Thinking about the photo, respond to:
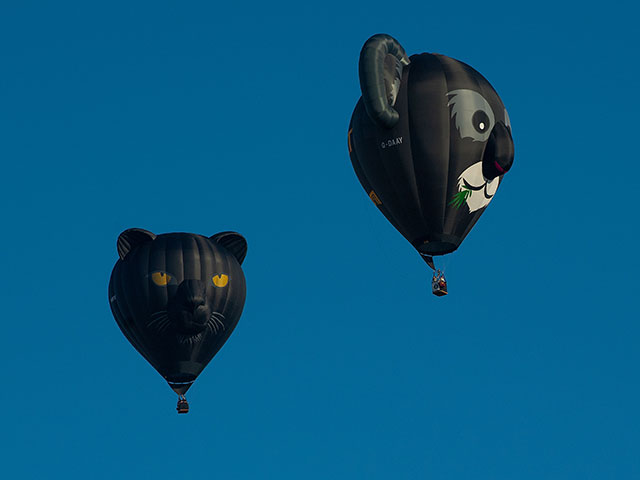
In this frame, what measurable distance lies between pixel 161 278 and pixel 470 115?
30.3 ft

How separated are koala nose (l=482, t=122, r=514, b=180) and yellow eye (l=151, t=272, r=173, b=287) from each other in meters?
8.79

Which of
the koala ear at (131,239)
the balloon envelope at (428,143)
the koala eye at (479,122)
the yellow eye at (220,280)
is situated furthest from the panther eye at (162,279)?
the koala eye at (479,122)

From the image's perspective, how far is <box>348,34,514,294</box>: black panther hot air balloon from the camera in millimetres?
A: 41250

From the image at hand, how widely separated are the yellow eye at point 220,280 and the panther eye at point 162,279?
1.10 m

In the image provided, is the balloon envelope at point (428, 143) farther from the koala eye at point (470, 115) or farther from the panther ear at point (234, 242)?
the panther ear at point (234, 242)

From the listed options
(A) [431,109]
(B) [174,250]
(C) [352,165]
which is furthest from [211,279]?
(A) [431,109]

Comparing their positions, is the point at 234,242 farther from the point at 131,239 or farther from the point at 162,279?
the point at 162,279

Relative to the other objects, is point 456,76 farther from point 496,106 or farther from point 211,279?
point 211,279

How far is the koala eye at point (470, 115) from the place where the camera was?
4134 centimetres

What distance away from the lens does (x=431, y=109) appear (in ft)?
136

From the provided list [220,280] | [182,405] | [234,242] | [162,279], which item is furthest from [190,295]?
[182,405]

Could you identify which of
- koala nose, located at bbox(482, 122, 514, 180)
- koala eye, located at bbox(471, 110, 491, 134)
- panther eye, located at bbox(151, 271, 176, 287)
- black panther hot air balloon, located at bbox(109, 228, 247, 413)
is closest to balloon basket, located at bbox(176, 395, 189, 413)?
black panther hot air balloon, located at bbox(109, 228, 247, 413)

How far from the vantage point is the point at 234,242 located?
4825cm

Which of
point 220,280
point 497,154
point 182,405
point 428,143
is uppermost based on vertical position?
point 428,143
